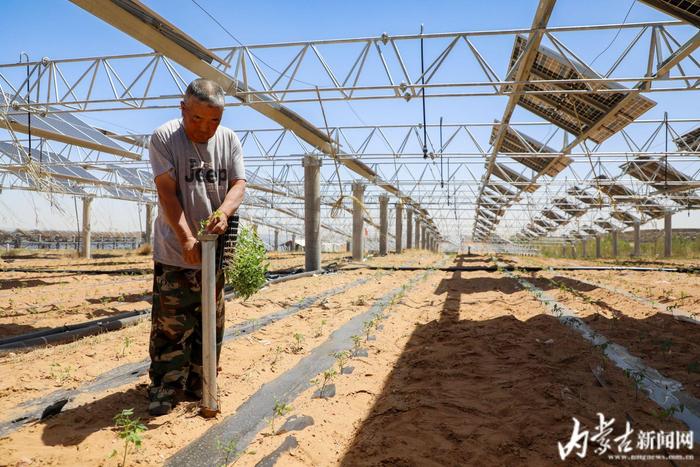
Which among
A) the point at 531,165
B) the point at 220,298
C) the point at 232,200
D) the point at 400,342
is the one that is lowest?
the point at 400,342

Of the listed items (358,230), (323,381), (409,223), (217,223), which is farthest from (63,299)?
(409,223)

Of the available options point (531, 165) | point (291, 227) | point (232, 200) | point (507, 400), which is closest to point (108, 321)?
point (232, 200)

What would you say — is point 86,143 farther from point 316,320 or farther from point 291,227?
point 291,227

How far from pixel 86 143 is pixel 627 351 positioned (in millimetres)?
15982

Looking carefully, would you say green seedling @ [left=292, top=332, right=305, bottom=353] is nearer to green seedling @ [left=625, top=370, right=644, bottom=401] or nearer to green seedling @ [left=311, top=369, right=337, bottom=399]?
green seedling @ [left=311, top=369, right=337, bottom=399]

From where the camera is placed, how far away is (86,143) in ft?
49.5

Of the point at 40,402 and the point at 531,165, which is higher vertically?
the point at 531,165

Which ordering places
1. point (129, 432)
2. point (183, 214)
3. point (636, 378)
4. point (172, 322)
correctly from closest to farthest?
point (129, 432) → point (183, 214) → point (172, 322) → point (636, 378)

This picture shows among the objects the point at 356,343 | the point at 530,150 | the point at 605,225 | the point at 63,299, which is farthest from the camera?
the point at 605,225

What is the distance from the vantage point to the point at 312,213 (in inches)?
614

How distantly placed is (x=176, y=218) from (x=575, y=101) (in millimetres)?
11568

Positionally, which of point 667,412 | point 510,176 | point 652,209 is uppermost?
point 510,176

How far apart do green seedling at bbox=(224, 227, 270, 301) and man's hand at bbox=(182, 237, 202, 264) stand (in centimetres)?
55

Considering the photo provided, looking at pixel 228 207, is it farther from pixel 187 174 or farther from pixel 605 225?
pixel 605 225
